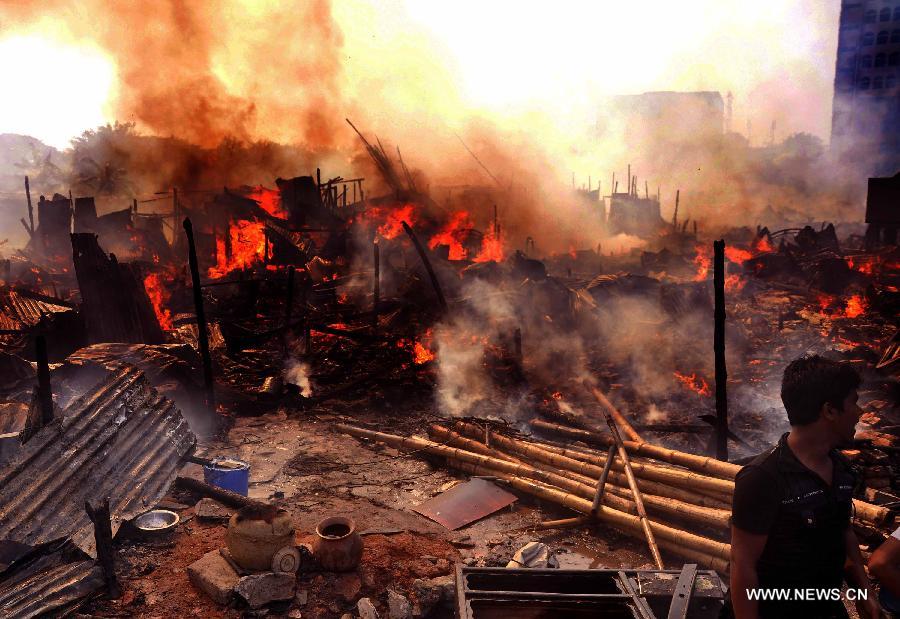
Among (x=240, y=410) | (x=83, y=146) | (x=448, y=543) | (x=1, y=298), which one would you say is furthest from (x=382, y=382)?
(x=83, y=146)

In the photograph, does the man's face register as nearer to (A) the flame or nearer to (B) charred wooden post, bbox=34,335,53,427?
(B) charred wooden post, bbox=34,335,53,427

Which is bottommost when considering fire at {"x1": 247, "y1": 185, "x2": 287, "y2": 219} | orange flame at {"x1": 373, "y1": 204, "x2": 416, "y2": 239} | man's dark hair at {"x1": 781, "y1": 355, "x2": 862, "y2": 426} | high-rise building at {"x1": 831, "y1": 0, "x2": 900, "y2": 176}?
man's dark hair at {"x1": 781, "y1": 355, "x2": 862, "y2": 426}

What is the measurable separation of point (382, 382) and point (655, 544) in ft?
25.3

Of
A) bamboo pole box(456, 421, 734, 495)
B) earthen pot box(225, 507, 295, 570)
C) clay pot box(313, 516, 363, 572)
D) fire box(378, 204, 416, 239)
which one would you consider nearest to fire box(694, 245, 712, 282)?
fire box(378, 204, 416, 239)

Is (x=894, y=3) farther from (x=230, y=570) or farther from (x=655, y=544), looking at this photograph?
(x=230, y=570)

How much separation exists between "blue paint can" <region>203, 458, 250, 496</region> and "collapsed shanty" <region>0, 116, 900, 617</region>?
5cm

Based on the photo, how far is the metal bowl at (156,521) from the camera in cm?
687

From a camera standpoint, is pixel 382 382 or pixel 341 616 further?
pixel 382 382

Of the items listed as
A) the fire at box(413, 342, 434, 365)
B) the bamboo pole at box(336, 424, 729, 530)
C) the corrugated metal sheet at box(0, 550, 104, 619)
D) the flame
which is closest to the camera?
the corrugated metal sheet at box(0, 550, 104, 619)

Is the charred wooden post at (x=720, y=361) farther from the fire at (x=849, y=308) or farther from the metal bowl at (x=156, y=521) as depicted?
the fire at (x=849, y=308)

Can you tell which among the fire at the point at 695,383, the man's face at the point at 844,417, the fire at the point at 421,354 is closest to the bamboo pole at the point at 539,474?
the fire at the point at 421,354

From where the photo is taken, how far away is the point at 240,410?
39.9ft

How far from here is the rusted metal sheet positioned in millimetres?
8052

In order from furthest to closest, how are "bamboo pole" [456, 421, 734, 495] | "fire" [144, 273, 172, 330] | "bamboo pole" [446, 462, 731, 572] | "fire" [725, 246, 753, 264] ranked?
"fire" [725, 246, 753, 264]
"fire" [144, 273, 172, 330]
"bamboo pole" [456, 421, 734, 495]
"bamboo pole" [446, 462, 731, 572]
